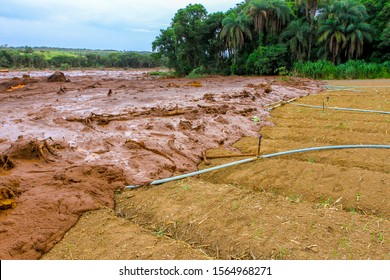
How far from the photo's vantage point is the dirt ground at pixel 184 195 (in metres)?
3.17

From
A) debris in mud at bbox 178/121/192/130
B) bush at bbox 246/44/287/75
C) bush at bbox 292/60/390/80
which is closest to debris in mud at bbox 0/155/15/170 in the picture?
debris in mud at bbox 178/121/192/130

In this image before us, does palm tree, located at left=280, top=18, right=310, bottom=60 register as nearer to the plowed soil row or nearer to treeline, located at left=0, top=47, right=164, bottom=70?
treeline, located at left=0, top=47, right=164, bottom=70

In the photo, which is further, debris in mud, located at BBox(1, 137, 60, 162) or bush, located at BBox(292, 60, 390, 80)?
bush, located at BBox(292, 60, 390, 80)

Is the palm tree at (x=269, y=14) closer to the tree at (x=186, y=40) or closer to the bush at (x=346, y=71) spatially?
the tree at (x=186, y=40)

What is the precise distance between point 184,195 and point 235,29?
30038mm

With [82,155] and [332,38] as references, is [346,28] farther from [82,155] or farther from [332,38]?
[82,155]

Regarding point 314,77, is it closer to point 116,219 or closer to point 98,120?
point 98,120

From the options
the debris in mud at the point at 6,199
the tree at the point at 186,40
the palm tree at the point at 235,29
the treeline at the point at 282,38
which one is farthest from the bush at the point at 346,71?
the debris in mud at the point at 6,199

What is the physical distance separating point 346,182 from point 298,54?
28938 millimetres

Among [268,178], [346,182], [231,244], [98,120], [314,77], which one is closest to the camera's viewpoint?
[231,244]

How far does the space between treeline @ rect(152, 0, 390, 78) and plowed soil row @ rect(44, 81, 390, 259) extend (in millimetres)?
20340

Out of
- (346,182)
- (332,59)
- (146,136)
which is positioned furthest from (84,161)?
(332,59)

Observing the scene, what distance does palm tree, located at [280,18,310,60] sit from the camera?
29.9 meters

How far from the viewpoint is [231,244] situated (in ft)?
10.5
